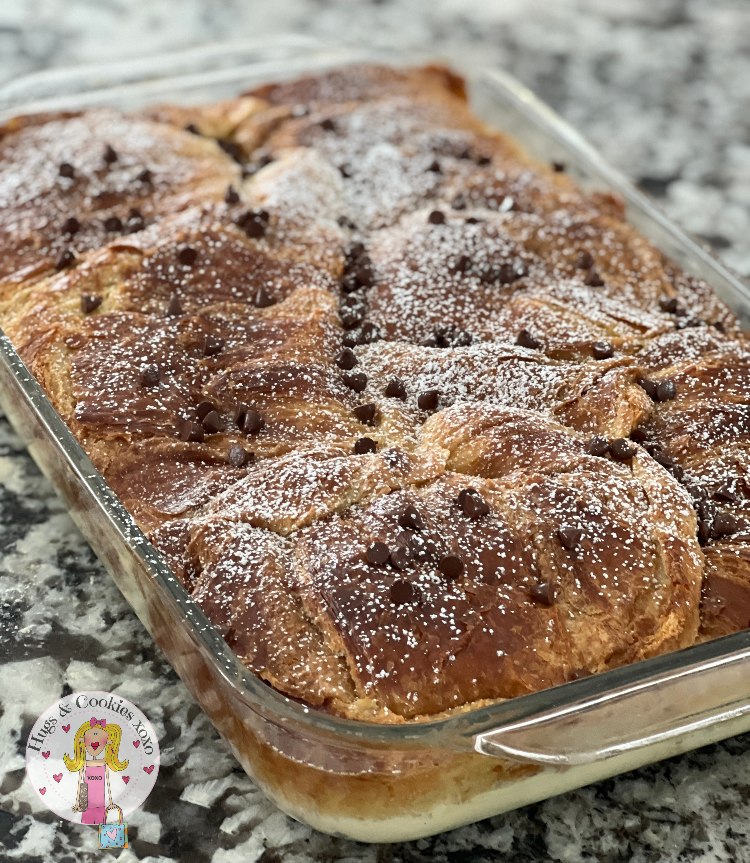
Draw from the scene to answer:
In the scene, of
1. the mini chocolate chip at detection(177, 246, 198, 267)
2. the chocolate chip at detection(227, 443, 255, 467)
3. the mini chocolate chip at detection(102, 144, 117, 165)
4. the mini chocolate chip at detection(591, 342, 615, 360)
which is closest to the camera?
the chocolate chip at detection(227, 443, 255, 467)

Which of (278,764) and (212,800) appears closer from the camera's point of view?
(278,764)

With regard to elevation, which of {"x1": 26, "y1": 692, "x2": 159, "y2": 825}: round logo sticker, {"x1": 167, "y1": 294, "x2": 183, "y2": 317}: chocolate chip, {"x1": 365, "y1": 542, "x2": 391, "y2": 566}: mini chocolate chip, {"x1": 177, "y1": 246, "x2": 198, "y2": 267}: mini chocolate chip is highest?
{"x1": 177, "y1": 246, "x2": 198, "y2": 267}: mini chocolate chip

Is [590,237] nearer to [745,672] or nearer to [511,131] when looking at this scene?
[511,131]

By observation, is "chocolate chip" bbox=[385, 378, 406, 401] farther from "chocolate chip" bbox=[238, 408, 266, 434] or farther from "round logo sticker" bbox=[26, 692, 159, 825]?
"round logo sticker" bbox=[26, 692, 159, 825]

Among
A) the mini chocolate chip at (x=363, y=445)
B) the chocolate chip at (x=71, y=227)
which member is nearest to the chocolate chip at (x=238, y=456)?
the mini chocolate chip at (x=363, y=445)

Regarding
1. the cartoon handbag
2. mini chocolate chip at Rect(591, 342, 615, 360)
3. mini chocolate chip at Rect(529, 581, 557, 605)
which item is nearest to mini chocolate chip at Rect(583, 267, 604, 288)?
mini chocolate chip at Rect(591, 342, 615, 360)

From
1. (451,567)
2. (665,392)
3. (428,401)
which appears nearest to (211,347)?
(428,401)

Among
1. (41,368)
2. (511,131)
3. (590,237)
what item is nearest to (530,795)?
(41,368)
